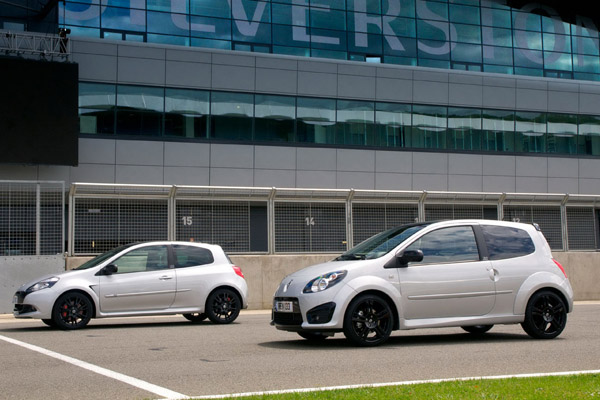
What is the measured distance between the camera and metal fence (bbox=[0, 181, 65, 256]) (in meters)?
17.3

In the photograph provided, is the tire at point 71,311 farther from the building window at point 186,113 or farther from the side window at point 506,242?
the building window at point 186,113

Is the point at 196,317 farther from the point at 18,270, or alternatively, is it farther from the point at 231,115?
the point at 231,115

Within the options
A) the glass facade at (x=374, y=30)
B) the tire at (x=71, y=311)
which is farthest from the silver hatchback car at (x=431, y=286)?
the glass facade at (x=374, y=30)

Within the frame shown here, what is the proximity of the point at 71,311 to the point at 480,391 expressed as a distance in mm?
8751

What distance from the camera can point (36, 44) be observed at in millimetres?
28406

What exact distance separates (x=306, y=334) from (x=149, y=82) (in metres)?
21.1

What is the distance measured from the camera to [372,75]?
33406mm

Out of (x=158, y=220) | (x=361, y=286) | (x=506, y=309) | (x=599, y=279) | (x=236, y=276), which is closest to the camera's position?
(x=361, y=286)

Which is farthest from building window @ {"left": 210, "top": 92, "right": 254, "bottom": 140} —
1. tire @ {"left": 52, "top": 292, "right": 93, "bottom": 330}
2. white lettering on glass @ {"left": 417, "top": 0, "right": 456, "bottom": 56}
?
tire @ {"left": 52, "top": 292, "right": 93, "bottom": 330}

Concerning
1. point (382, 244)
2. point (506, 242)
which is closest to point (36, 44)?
point (382, 244)

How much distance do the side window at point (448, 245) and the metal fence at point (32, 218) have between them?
32.0 ft

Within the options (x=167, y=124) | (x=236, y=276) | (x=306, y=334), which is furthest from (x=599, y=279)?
(x=167, y=124)

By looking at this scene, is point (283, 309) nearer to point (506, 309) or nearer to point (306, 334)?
point (306, 334)

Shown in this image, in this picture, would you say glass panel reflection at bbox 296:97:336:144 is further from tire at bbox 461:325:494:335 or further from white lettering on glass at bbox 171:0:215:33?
tire at bbox 461:325:494:335
